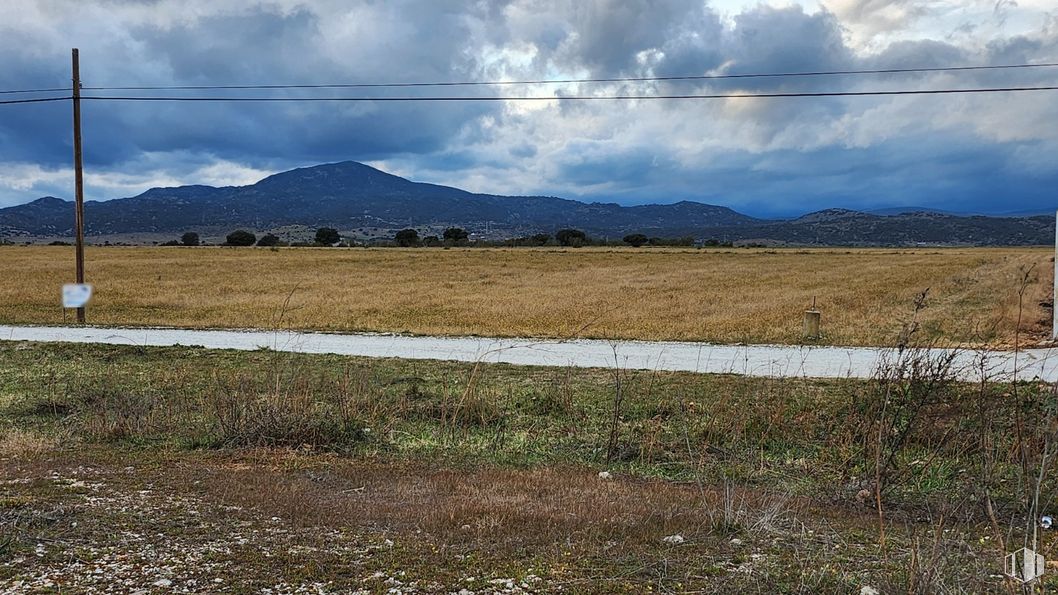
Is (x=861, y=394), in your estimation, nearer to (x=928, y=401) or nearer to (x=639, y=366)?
(x=928, y=401)

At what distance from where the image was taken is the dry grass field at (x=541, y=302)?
67.3 ft

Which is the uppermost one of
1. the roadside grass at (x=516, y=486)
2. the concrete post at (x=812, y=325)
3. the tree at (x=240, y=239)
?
the tree at (x=240, y=239)

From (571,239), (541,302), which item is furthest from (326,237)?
(541,302)

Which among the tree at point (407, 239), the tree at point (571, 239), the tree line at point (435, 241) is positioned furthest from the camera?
the tree at point (571, 239)

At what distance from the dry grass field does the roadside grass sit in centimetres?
246

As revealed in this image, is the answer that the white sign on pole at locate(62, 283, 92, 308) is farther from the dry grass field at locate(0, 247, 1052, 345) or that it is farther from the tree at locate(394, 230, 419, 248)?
the tree at locate(394, 230, 419, 248)

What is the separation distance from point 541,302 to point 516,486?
2307cm

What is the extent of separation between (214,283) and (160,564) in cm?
3874

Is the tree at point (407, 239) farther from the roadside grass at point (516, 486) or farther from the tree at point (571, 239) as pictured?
the roadside grass at point (516, 486)

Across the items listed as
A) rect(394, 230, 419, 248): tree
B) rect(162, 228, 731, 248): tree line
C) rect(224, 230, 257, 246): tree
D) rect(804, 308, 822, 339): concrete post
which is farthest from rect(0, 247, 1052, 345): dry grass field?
rect(224, 230, 257, 246): tree

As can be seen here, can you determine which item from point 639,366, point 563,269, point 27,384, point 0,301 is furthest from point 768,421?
point 563,269

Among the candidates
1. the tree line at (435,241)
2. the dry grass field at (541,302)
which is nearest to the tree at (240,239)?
the tree line at (435,241)

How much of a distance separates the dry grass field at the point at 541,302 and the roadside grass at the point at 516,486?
246cm

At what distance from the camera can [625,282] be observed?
44.4 meters
